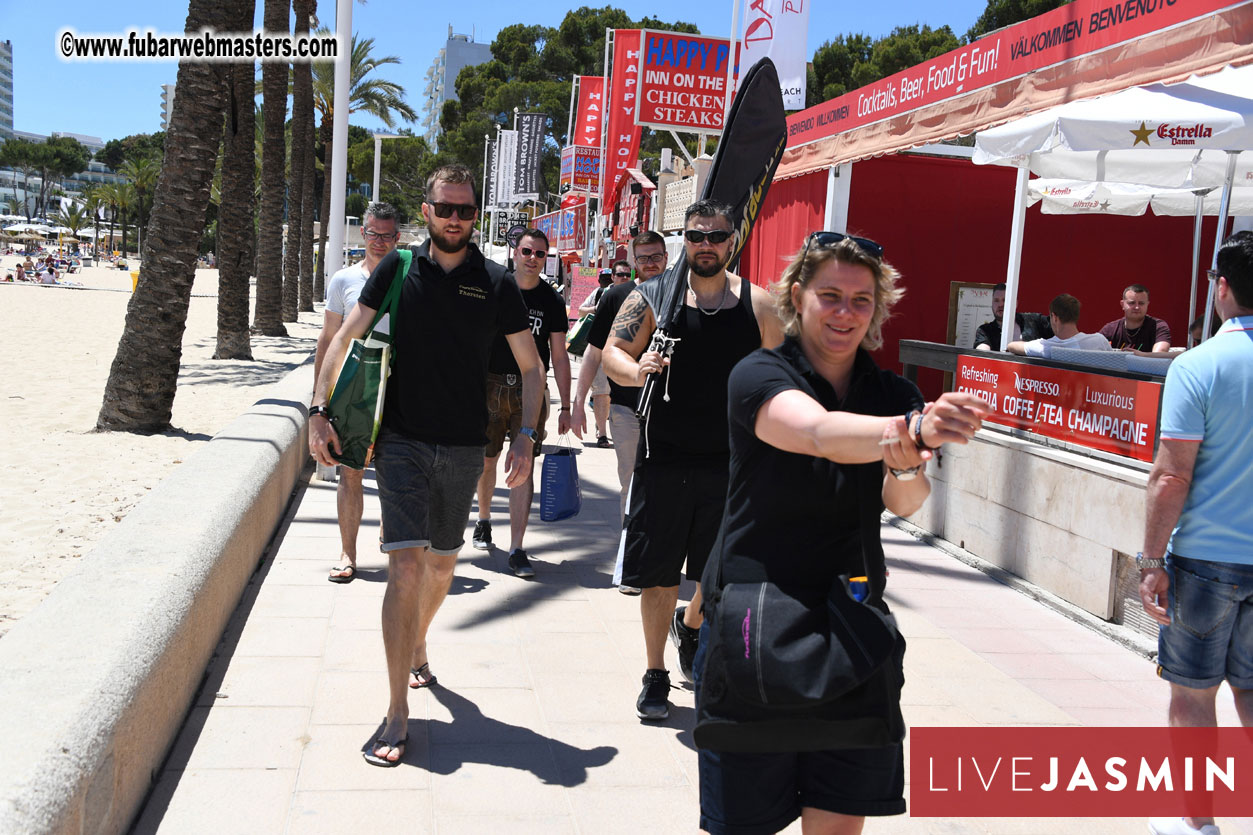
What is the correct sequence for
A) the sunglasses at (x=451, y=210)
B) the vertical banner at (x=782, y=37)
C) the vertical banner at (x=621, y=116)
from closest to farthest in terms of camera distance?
the sunglasses at (x=451, y=210) < the vertical banner at (x=782, y=37) < the vertical banner at (x=621, y=116)

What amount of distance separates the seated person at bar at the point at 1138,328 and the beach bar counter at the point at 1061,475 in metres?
2.04

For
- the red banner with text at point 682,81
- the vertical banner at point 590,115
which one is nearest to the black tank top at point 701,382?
the red banner with text at point 682,81

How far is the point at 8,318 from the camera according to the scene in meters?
22.9

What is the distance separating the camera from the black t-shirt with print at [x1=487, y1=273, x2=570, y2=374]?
20.7 ft

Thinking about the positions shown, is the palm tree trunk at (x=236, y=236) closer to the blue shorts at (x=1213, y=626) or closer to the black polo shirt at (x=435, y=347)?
the black polo shirt at (x=435, y=347)

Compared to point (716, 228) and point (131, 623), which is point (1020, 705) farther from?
point (131, 623)

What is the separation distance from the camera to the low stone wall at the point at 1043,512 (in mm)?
5721

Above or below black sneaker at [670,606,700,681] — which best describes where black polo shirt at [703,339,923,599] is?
above

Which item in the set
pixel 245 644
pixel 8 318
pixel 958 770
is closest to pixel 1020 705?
pixel 958 770

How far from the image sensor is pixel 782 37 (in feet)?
36.5

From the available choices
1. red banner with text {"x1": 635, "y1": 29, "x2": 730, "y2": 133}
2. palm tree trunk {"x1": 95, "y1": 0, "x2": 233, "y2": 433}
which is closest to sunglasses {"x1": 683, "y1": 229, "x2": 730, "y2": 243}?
palm tree trunk {"x1": 95, "y1": 0, "x2": 233, "y2": 433}

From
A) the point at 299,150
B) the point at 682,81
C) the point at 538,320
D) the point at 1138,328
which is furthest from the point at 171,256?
the point at 299,150

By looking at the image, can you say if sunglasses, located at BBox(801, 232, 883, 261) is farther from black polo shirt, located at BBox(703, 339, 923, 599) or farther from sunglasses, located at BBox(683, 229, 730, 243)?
sunglasses, located at BBox(683, 229, 730, 243)

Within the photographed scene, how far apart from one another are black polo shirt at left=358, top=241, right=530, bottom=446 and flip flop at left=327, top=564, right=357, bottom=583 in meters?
2.23
